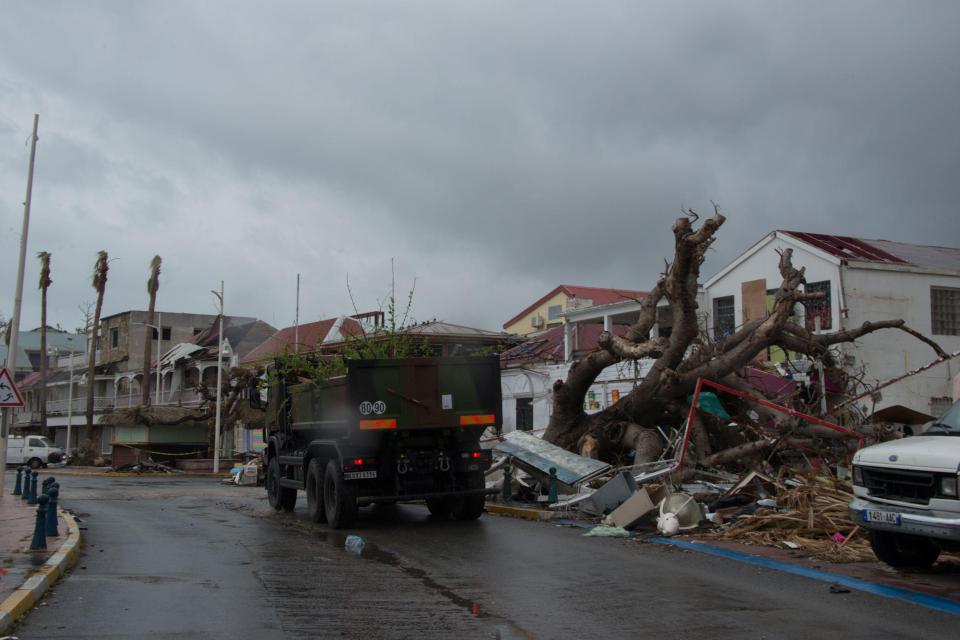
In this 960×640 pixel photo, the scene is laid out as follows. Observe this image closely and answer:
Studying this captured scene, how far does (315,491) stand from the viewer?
15156mm

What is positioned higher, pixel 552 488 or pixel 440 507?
pixel 552 488

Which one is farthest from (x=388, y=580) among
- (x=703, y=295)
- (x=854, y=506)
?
(x=703, y=295)

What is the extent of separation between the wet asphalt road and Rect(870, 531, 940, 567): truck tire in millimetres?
1091

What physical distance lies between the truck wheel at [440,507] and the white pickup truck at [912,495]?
25.0 ft

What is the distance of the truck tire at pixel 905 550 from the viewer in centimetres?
937

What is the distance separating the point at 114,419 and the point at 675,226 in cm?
4405

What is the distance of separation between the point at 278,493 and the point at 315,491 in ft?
10.7

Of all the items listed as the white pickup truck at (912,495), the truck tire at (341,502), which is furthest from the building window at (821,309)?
the white pickup truck at (912,495)

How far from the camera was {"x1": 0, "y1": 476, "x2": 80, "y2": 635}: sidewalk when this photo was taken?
24.1 feet

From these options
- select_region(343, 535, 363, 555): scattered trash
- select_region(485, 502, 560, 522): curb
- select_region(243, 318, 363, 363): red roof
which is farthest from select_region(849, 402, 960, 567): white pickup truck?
select_region(243, 318, 363, 363): red roof

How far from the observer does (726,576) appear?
30.4ft

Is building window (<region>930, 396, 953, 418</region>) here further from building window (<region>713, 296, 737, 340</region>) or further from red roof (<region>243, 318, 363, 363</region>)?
red roof (<region>243, 318, 363, 363</region>)

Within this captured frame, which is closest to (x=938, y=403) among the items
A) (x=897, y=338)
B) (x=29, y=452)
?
(x=897, y=338)

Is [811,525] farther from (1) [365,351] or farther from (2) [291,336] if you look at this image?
(2) [291,336]
